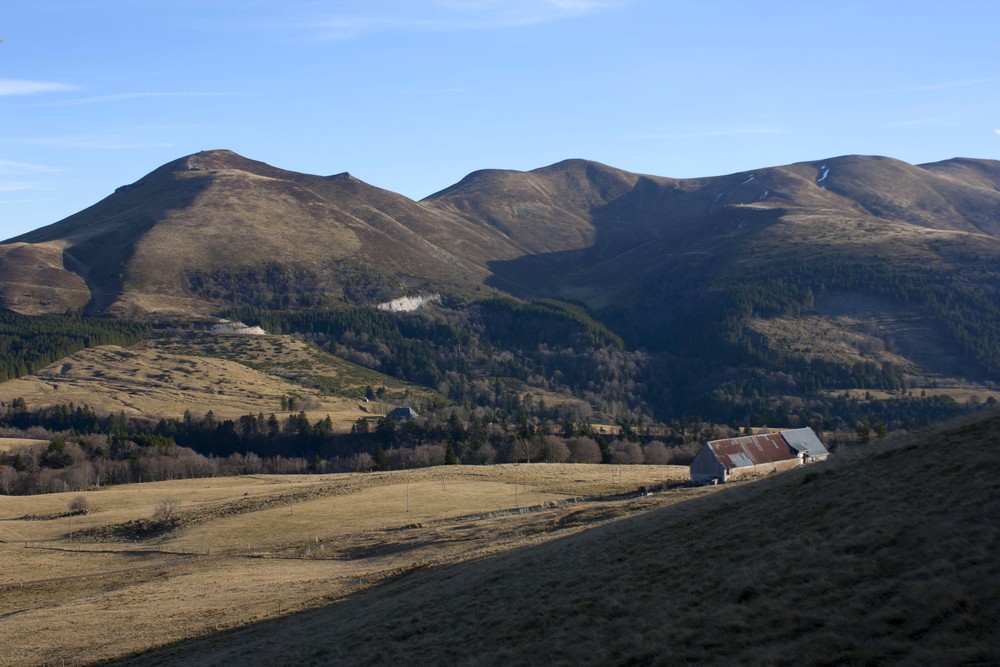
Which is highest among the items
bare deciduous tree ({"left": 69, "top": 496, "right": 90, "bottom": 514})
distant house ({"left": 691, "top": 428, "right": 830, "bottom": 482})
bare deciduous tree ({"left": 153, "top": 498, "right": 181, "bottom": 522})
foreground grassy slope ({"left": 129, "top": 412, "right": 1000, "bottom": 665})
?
foreground grassy slope ({"left": 129, "top": 412, "right": 1000, "bottom": 665})

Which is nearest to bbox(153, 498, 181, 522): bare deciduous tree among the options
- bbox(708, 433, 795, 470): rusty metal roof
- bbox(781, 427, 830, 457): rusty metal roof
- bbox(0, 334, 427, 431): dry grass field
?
bbox(708, 433, 795, 470): rusty metal roof

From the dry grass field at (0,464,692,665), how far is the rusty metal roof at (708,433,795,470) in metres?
7.50

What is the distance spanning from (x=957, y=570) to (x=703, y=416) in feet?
597

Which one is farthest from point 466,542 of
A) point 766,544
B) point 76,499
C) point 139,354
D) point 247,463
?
point 139,354

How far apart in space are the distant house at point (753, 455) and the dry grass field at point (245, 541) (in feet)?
20.7

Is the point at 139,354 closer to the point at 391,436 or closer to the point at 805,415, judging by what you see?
the point at 391,436

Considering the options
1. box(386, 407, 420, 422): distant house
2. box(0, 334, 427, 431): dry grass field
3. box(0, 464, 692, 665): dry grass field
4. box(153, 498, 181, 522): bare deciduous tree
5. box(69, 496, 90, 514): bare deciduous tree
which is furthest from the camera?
box(0, 334, 427, 431): dry grass field

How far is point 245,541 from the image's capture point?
6297 cm

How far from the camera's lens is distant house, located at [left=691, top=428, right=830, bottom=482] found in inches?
3034

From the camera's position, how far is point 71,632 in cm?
3553

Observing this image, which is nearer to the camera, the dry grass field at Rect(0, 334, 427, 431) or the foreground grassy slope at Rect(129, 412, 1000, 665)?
the foreground grassy slope at Rect(129, 412, 1000, 665)

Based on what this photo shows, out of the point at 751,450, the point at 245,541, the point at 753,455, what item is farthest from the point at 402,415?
the point at 245,541

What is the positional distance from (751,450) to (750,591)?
66.5 meters

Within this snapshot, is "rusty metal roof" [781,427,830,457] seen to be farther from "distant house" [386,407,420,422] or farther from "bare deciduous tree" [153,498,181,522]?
"distant house" [386,407,420,422]
